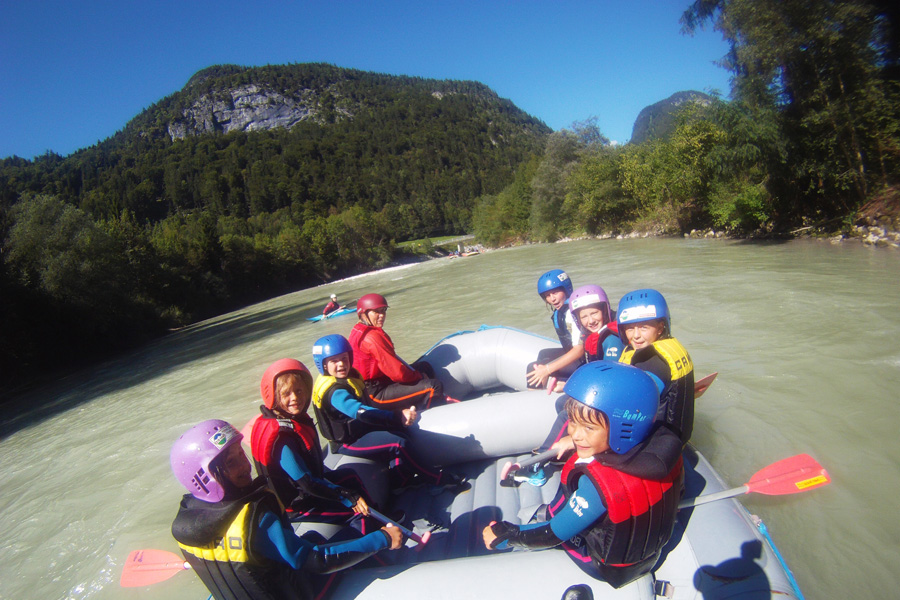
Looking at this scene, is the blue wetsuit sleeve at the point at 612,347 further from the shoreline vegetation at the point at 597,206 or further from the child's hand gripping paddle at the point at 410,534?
the shoreline vegetation at the point at 597,206

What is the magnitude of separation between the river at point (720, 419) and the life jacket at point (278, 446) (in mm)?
1462

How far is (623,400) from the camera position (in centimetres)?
145

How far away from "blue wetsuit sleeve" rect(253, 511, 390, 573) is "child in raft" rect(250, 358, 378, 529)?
13.5 inches

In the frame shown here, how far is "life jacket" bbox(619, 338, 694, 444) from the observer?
6.55 feet

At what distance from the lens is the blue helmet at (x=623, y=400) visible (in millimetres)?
1447

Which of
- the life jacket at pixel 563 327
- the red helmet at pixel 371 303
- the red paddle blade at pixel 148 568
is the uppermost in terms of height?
the red helmet at pixel 371 303

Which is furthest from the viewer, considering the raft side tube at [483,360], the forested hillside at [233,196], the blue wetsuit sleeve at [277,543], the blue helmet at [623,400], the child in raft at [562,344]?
the forested hillside at [233,196]

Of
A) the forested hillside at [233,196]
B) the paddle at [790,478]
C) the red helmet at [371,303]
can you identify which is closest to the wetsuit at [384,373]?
the red helmet at [371,303]

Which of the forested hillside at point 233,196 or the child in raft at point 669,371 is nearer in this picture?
the child in raft at point 669,371

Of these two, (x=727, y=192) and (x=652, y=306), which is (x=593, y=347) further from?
(x=727, y=192)

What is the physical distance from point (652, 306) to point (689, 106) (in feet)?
63.5

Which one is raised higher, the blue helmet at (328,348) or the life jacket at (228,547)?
the blue helmet at (328,348)

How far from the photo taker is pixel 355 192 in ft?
315

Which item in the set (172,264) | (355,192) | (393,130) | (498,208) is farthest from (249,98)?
(172,264)
